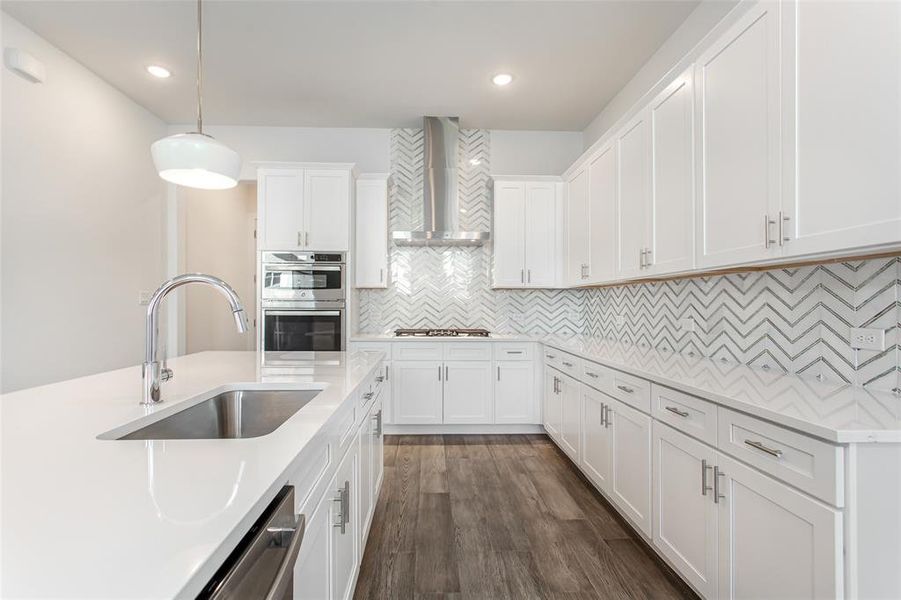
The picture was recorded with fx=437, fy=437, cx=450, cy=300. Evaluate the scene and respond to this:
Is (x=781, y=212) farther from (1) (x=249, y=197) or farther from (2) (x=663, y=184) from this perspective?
(1) (x=249, y=197)

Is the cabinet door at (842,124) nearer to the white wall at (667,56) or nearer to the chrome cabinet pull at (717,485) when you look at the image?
the chrome cabinet pull at (717,485)

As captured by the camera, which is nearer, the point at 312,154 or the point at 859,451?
the point at 859,451

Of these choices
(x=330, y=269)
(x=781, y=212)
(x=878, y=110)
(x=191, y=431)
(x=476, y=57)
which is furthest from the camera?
(x=330, y=269)

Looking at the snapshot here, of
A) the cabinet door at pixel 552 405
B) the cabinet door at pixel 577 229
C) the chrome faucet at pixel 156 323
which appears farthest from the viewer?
the cabinet door at pixel 577 229

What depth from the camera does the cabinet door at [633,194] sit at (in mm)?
2568

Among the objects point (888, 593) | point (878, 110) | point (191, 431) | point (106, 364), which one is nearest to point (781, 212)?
point (878, 110)

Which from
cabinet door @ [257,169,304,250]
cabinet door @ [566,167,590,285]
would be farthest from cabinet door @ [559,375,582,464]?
cabinet door @ [257,169,304,250]

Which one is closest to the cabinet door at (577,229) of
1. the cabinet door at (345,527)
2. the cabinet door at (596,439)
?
the cabinet door at (596,439)

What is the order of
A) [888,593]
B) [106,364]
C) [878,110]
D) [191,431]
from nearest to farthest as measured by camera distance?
1. [888,593]
2. [878,110]
3. [191,431]
4. [106,364]

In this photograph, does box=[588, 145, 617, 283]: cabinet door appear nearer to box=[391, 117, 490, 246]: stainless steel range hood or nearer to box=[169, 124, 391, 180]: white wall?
box=[391, 117, 490, 246]: stainless steel range hood

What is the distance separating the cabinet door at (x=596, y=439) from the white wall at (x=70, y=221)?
11.9ft

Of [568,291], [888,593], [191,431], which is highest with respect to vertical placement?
[568,291]

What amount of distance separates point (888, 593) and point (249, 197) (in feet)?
21.4

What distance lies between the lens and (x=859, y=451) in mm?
1075
